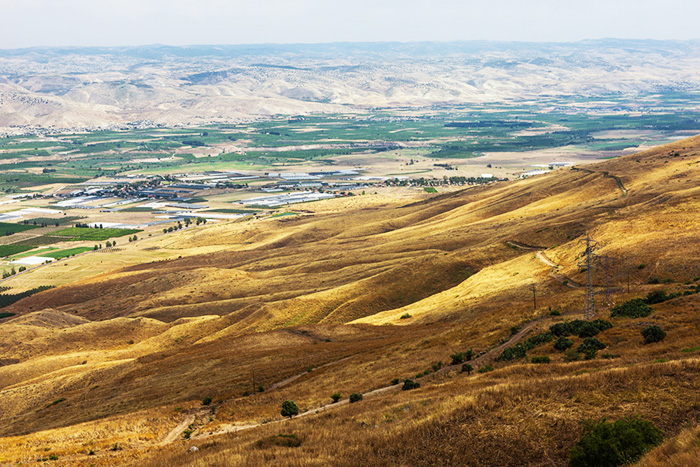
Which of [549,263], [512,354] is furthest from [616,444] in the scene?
[549,263]

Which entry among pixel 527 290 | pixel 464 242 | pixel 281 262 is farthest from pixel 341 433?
pixel 281 262

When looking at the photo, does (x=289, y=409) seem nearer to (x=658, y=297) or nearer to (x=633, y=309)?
(x=633, y=309)

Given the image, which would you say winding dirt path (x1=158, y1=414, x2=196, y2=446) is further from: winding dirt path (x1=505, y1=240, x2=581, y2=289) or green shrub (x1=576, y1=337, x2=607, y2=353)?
winding dirt path (x1=505, y1=240, x2=581, y2=289)

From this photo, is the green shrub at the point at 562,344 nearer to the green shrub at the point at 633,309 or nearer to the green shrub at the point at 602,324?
the green shrub at the point at 602,324

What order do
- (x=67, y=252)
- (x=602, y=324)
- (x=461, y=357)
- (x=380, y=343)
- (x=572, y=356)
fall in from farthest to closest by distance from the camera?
(x=67, y=252) < (x=380, y=343) < (x=461, y=357) < (x=602, y=324) < (x=572, y=356)

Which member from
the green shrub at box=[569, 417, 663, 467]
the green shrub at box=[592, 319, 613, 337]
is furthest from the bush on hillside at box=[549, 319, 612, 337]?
the green shrub at box=[569, 417, 663, 467]

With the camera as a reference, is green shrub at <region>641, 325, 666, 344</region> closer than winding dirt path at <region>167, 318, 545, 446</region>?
Yes

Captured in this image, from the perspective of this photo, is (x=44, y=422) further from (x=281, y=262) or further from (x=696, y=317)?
(x=281, y=262)
